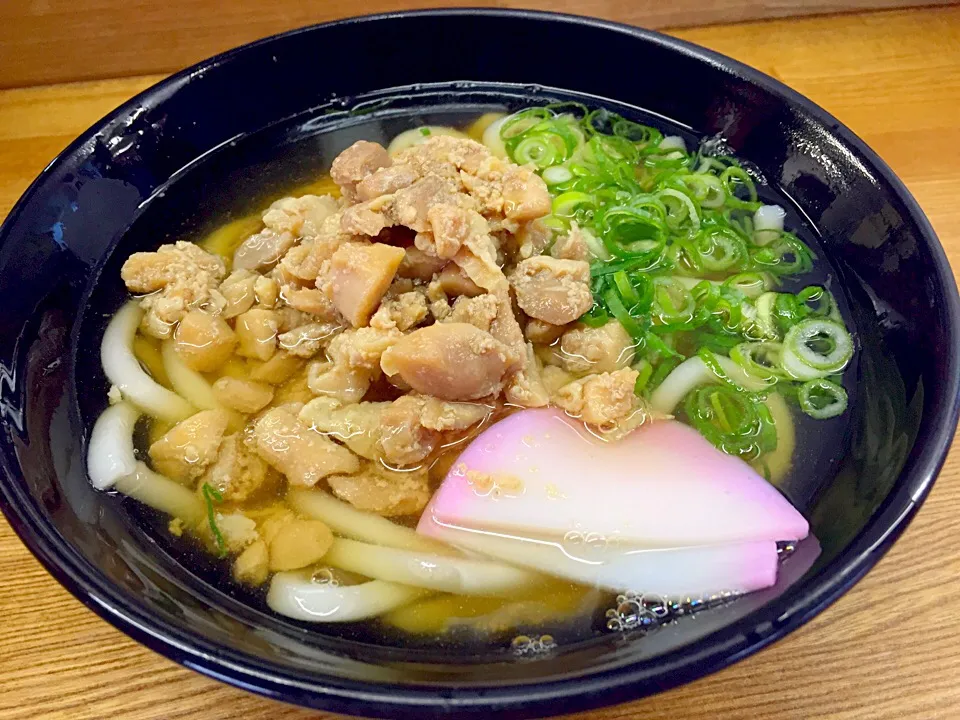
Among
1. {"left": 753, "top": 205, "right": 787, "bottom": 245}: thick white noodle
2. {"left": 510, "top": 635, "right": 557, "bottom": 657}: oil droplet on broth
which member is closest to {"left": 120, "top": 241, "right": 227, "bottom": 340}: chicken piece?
{"left": 510, "top": 635, "right": 557, "bottom": 657}: oil droplet on broth

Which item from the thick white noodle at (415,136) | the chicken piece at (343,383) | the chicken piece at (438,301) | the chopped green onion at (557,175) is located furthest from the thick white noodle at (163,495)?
the chopped green onion at (557,175)

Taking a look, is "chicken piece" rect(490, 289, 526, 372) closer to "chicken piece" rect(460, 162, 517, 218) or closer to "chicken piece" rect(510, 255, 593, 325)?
"chicken piece" rect(510, 255, 593, 325)

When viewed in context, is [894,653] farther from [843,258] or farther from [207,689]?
[207,689]

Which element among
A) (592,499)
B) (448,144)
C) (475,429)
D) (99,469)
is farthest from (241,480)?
(448,144)

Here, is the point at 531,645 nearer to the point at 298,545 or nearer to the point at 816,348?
the point at 298,545

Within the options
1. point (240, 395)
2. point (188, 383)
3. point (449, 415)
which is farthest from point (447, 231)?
point (188, 383)

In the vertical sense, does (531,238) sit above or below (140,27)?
below
